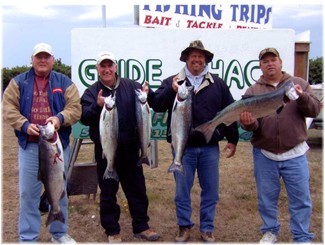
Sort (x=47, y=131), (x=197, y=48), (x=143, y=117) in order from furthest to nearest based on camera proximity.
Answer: (x=197, y=48), (x=143, y=117), (x=47, y=131)

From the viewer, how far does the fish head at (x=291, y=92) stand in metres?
4.10

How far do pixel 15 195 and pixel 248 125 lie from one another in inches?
171

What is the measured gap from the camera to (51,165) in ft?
13.5

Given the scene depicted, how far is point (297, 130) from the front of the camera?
4.39 meters

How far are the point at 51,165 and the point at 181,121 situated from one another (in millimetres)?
1377

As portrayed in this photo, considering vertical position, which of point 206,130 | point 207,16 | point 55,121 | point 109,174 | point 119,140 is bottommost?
point 109,174

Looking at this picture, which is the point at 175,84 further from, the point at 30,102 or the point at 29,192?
the point at 29,192

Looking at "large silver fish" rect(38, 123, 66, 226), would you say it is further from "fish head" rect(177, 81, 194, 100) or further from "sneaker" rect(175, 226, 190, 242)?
"sneaker" rect(175, 226, 190, 242)

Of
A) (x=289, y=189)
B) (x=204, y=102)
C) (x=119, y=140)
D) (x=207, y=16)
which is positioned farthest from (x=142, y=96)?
(x=207, y=16)

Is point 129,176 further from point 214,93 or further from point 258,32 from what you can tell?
point 258,32

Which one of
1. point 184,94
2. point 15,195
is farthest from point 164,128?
point 15,195

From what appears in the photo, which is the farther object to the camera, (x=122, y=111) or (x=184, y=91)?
(x=122, y=111)

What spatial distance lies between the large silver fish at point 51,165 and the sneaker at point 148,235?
1259mm

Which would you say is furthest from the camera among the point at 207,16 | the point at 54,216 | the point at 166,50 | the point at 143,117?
the point at 207,16
